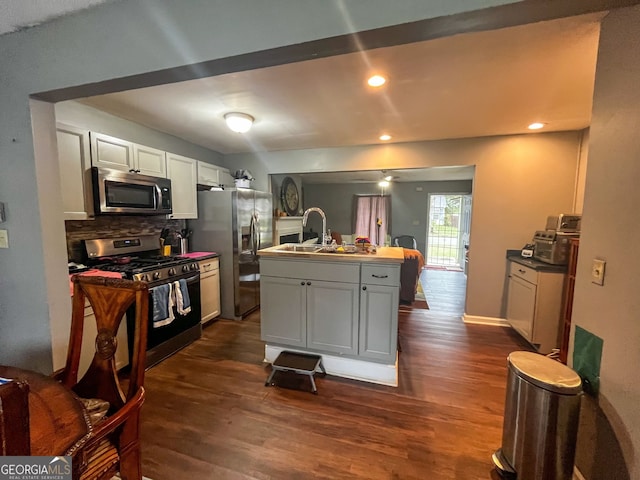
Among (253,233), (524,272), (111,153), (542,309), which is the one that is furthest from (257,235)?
(542,309)

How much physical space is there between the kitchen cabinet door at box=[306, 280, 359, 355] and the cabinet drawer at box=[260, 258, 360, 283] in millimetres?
52

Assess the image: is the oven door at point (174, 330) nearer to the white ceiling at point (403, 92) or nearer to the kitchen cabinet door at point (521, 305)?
the white ceiling at point (403, 92)

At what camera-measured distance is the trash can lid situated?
4.23 ft

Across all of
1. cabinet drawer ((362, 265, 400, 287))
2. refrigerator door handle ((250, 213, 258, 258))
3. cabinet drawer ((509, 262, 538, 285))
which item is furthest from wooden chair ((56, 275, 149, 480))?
cabinet drawer ((509, 262, 538, 285))

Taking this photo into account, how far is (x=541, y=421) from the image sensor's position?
1336mm

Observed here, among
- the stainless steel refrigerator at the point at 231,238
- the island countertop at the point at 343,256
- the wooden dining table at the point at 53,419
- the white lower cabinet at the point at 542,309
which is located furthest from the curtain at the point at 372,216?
the wooden dining table at the point at 53,419

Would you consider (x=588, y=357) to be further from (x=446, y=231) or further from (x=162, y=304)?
(x=446, y=231)

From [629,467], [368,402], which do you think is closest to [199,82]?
[368,402]

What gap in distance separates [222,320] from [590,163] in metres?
3.77

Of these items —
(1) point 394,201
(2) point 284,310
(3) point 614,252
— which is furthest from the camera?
(1) point 394,201

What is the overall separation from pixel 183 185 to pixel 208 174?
1.77ft

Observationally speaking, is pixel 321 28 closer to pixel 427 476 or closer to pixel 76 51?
pixel 76 51

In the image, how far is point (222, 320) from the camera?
3652 mm

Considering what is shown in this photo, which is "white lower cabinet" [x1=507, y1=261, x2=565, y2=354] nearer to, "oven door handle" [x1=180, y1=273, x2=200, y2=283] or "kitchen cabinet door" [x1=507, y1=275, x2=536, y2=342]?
"kitchen cabinet door" [x1=507, y1=275, x2=536, y2=342]
